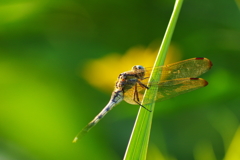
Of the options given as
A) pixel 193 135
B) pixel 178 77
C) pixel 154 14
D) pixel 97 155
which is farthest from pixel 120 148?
pixel 154 14

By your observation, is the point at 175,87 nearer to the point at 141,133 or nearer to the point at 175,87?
the point at 175,87

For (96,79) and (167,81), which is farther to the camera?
(96,79)

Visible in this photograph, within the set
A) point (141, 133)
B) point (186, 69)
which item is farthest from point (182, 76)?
point (141, 133)

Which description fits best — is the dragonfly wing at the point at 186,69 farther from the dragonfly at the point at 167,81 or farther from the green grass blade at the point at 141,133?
the green grass blade at the point at 141,133

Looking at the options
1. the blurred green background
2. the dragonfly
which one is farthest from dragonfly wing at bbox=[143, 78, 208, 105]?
the blurred green background

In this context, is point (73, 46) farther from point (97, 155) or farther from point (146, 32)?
point (97, 155)

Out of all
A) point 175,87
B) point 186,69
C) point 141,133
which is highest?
point 186,69

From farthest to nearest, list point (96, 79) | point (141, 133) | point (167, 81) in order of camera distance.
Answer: point (96, 79) → point (167, 81) → point (141, 133)
